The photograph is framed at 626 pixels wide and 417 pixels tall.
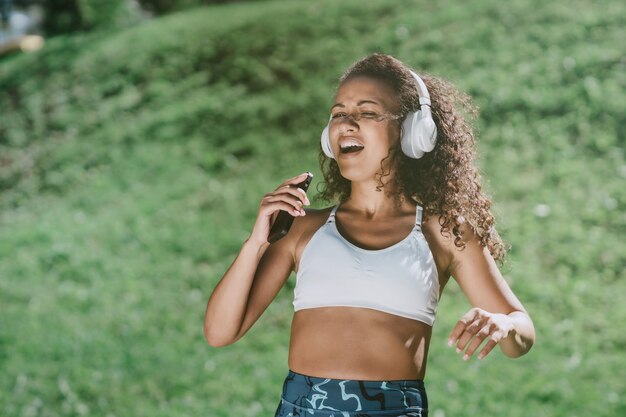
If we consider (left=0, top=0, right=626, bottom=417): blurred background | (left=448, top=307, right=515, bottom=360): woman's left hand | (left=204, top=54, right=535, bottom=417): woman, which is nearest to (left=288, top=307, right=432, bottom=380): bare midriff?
(left=204, top=54, right=535, bottom=417): woman

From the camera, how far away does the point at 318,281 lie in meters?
2.13

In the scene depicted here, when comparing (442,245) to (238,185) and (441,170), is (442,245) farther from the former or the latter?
(238,185)

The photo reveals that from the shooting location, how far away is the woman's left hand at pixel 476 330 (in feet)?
6.19

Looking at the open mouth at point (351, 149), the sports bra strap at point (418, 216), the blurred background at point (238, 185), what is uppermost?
the open mouth at point (351, 149)

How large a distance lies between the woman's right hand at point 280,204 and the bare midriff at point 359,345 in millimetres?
230

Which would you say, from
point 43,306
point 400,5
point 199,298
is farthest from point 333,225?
point 400,5

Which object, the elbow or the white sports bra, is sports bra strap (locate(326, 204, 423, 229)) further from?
the elbow

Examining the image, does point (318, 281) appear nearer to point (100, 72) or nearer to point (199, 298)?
point (199, 298)

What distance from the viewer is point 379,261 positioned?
2.12 m

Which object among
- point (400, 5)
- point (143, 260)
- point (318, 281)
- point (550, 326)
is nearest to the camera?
point (318, 281)

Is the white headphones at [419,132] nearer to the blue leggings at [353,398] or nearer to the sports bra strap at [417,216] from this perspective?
the sports bra strap at [417,216]

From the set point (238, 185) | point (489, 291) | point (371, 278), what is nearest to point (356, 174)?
point (371, 278)

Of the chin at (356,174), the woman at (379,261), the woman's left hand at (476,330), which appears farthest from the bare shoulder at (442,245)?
the woman's left hand at (476,330)

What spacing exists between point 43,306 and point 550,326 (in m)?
3.29
